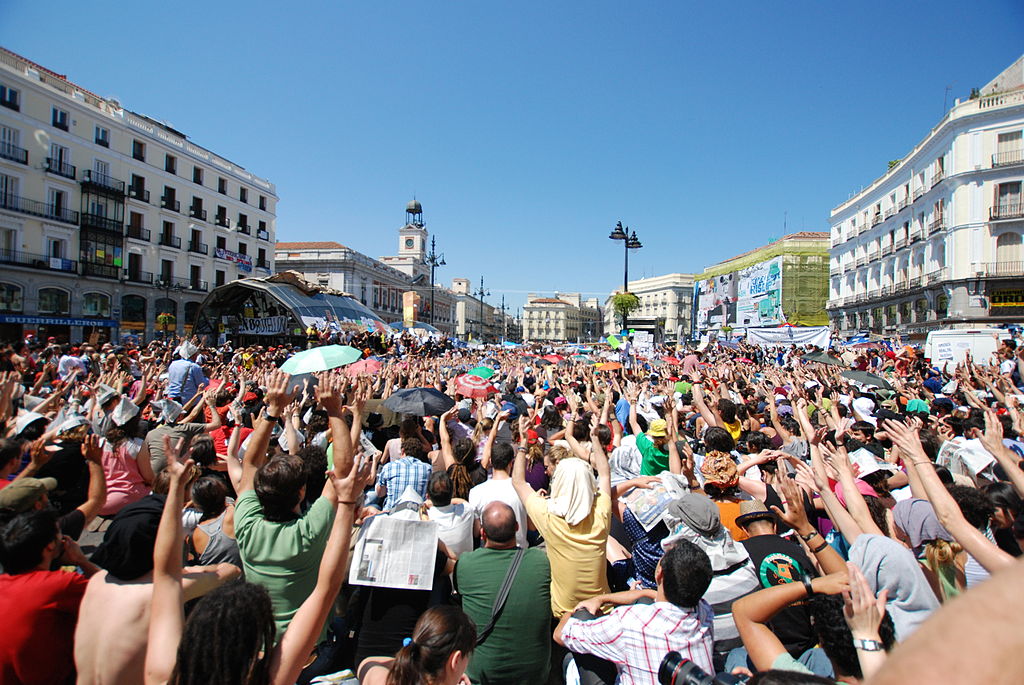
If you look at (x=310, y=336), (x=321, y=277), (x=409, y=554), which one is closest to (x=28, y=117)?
(x=310, y=336)

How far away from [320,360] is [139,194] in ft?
127

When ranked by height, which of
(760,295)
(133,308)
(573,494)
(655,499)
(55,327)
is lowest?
(655,499)

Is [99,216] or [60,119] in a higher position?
[60,119]

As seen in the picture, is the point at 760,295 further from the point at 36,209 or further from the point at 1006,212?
the point at 36,209

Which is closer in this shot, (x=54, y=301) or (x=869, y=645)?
(x=869, y=645)

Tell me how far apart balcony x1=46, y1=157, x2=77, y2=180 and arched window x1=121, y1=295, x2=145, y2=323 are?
7.64 meters

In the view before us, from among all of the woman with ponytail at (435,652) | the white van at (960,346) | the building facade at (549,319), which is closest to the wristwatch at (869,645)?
the woman with ponytail at (435,652)

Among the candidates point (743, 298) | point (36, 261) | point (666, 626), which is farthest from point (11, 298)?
point (743, 298)

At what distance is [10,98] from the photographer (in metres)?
28.0

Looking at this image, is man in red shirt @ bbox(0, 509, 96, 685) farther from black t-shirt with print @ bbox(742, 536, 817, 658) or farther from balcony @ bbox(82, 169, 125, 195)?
balcony @ bbox(82, 169, 125, 195)

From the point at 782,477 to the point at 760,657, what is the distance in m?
0.91

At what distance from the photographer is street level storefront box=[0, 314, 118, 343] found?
2794cm

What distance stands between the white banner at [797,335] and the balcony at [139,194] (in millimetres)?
38804

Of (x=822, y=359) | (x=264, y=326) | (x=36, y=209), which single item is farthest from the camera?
(x=36, y=209)
